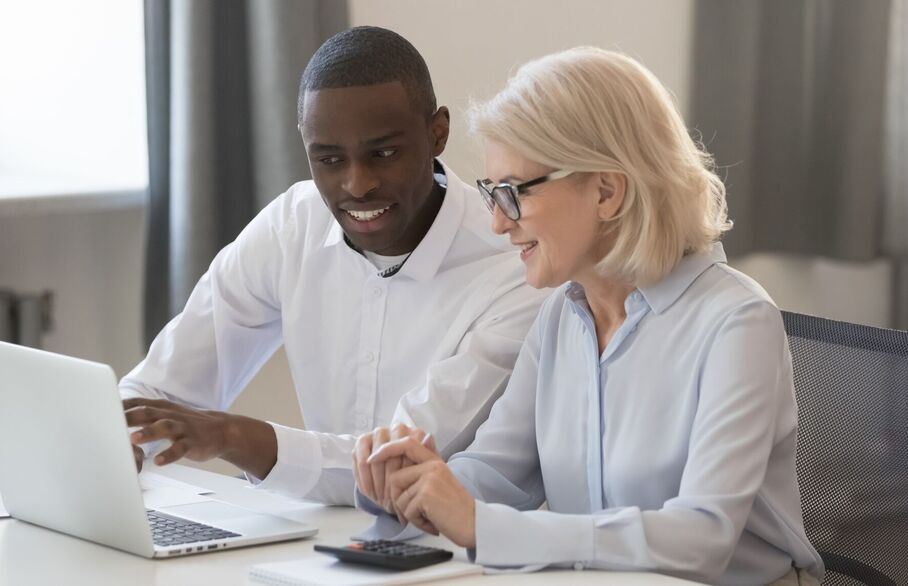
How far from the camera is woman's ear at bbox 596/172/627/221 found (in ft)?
5.27

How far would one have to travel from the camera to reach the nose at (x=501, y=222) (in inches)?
65.4

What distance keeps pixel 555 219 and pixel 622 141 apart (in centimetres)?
13

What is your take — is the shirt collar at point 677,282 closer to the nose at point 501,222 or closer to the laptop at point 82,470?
the nose at point 501,222

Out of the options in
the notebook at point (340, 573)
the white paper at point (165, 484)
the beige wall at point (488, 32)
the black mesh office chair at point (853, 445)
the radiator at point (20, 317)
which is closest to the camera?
the notebook at point (340, 573)

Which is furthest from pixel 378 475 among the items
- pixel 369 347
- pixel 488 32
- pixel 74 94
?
pixel 488 32

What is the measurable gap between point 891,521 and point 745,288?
388 mm

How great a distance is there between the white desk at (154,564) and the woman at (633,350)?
77 millimetres

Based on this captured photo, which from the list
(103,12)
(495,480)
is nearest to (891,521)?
(495,480)

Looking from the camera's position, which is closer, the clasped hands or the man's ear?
the clasped hands

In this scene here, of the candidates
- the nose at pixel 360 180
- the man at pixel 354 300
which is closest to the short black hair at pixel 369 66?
the man at pixel 354 300

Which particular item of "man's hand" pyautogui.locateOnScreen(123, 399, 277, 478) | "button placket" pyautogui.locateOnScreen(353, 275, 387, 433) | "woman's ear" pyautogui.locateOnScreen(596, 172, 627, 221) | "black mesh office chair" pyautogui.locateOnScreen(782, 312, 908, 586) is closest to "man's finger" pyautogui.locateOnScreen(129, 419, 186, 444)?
"man's hand" pyautogui.locateOnScreen(123, 399, 277, 478)

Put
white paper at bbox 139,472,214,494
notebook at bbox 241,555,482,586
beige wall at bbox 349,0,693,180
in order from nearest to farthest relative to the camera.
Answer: notebook at bbox 241,555,482,586, white paper at bbox 139,472,214,494, beige wall at bbox 349,0,693,180

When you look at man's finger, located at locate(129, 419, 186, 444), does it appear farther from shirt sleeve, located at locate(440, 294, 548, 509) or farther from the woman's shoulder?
the woman's shoulder

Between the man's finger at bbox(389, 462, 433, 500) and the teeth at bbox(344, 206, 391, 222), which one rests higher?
the teeth at bbox(344, 206, 391, 222)
